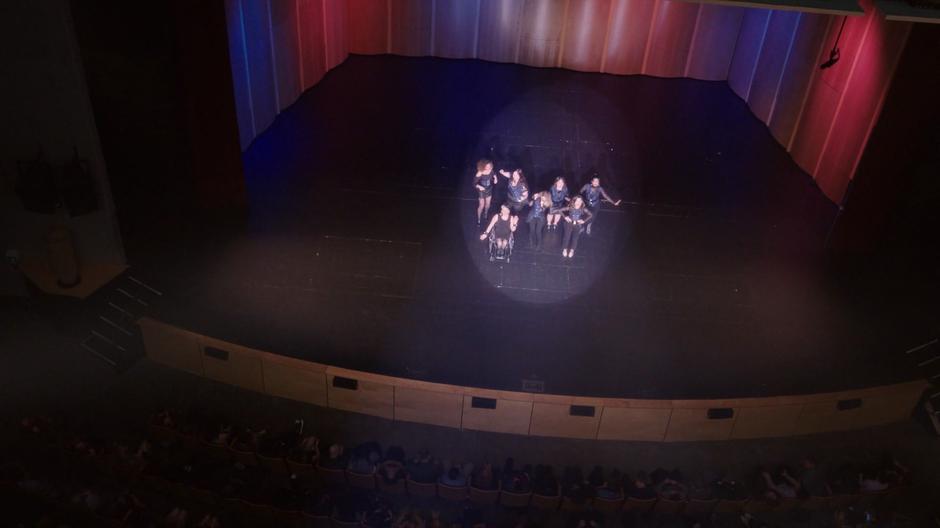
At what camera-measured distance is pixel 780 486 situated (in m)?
6.86

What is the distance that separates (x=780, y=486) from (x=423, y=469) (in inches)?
123

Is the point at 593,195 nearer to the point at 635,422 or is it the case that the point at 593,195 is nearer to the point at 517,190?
the point at 517,190

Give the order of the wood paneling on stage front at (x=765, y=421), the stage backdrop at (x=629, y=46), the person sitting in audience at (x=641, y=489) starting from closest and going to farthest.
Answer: the person sitting in audience at (x=641, y=489) < the wood paneling on stage front at (x=765, y=421) < the stage backdrop at (x=629, y=46)

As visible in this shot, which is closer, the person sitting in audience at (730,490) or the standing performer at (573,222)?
the person sitting in audience at (730,490)

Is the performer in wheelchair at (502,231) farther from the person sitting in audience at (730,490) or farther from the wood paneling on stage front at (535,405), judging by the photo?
the person sitting in audience at (730,490)

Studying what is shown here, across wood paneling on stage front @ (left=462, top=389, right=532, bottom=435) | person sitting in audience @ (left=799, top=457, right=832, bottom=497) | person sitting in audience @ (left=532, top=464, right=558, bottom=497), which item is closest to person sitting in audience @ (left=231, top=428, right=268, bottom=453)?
wood paneling on stage front @ (left=462, top=389, right=532, bottom=435)

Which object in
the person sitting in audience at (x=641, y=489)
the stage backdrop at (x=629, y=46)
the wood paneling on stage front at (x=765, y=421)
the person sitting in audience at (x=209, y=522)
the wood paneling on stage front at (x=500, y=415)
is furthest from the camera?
the stage backdrop at (x=629, y=46)

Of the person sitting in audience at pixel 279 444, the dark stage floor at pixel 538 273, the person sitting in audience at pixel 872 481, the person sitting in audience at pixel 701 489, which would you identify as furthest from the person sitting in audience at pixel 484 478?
the person sitting in audience at pixel 872 481

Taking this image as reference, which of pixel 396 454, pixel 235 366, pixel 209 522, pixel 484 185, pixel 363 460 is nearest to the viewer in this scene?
pixel 209 522

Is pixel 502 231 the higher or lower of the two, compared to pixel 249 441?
higher

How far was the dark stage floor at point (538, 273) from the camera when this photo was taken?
7574 millimetres

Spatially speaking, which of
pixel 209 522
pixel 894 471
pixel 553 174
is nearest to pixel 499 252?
pixel 553 174

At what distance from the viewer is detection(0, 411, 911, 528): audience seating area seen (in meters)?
6.55

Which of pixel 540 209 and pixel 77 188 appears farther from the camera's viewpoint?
pixel 540 209
